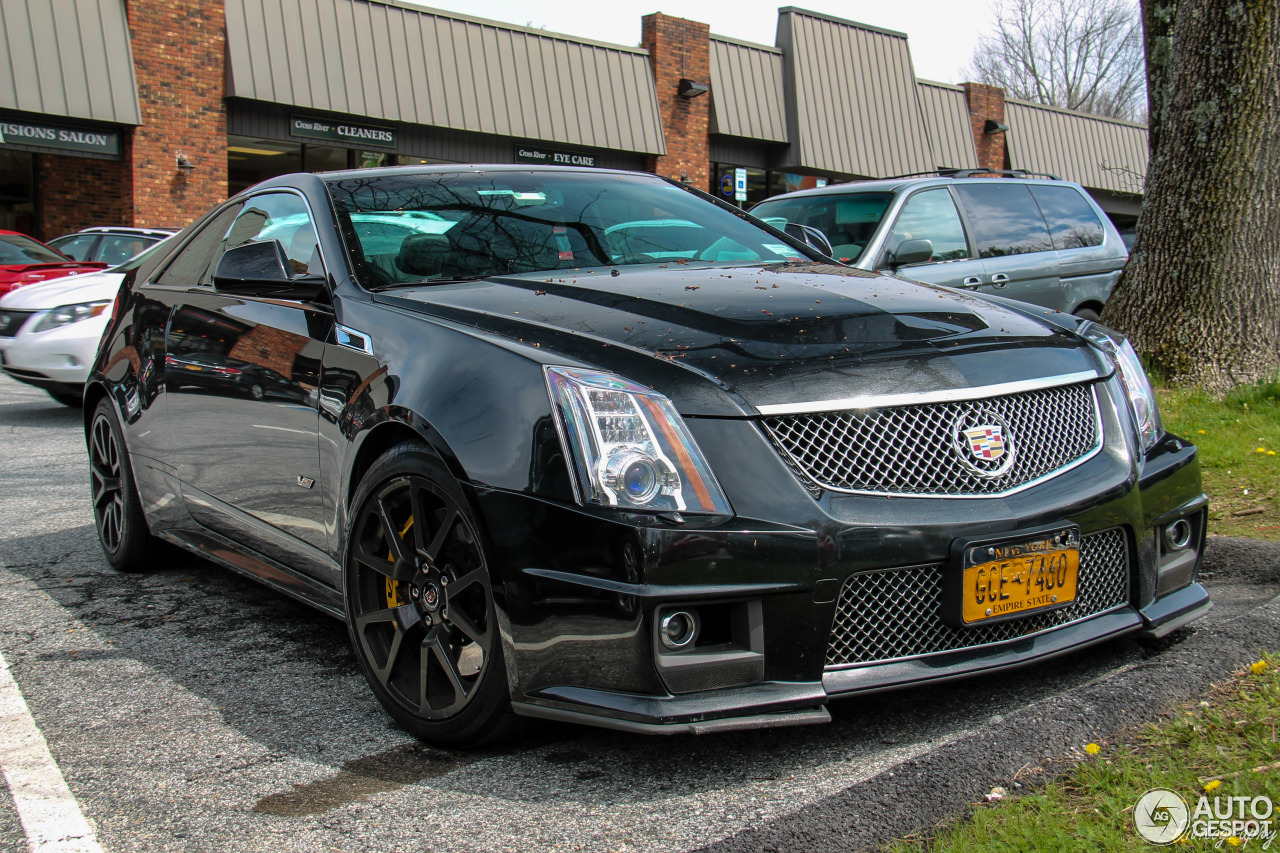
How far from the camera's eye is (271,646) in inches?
153

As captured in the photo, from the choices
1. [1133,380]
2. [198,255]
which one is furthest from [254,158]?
[1133,380]

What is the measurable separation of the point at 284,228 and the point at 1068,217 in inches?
294

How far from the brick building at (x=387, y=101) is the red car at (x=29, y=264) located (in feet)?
19.0

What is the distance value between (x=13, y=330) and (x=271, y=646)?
6.54 metres

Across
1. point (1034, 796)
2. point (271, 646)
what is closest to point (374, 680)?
point (271, 646)

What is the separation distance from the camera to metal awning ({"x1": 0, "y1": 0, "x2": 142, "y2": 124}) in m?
17.8

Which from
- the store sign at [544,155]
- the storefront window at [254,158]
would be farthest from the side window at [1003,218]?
the storefront window at [254,158]

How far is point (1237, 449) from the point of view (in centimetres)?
548

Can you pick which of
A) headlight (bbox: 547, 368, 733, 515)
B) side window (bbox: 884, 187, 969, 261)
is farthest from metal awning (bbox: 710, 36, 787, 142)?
headlight (bbox: 547, 368, 733, 515)

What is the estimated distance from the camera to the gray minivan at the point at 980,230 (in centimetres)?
835

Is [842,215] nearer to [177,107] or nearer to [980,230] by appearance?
[980,230]

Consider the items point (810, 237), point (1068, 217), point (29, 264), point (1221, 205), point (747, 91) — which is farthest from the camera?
point (747, 91)

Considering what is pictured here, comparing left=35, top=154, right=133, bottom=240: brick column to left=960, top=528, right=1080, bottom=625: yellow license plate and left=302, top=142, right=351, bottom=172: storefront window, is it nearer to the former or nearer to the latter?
left=302, top=142, right=351, bottom=172: storefront window

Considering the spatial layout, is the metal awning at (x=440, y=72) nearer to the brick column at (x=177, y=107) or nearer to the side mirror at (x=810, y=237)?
A: the brick column at (x=177, y=107)
